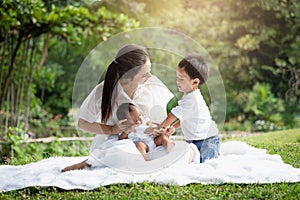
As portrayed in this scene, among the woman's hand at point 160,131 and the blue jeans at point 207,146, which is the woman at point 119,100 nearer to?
the woman's hand at point 160,131

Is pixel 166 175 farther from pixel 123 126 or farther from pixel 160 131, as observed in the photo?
pixel 123 126

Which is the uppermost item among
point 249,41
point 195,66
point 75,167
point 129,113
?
point 195,66

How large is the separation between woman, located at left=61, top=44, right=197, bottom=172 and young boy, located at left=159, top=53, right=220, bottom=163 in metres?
0.13

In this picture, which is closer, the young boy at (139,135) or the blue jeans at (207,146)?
the young boy at (139,135)

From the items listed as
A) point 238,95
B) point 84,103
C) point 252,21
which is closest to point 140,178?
point 84,103

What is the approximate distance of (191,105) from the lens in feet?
10.6

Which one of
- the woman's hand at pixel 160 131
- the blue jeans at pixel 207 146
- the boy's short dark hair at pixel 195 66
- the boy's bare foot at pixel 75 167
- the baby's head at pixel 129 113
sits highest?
the boy's short dark hair at pixel 195 66

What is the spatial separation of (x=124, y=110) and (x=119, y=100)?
82mm

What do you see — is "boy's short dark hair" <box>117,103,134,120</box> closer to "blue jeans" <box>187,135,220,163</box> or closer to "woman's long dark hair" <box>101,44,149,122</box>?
"woman's long dark hair" <box>101,44,149,122</box>

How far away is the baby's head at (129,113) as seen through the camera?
3148mm

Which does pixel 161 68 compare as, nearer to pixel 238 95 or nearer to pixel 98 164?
pixel 98 164

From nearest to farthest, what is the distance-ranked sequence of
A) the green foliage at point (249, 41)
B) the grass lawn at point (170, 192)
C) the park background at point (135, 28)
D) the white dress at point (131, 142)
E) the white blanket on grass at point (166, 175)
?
the grass lawn at point (170, 192), the white blanket on grass at point (166, 175), the white dress at point (131, 142), the park background at point (135, 28), the green foliage at point (249, 41)

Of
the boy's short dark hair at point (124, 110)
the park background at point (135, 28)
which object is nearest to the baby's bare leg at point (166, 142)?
the boy's short dark hair at point (124, 110)

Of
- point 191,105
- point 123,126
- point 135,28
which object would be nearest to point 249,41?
point 135,28
